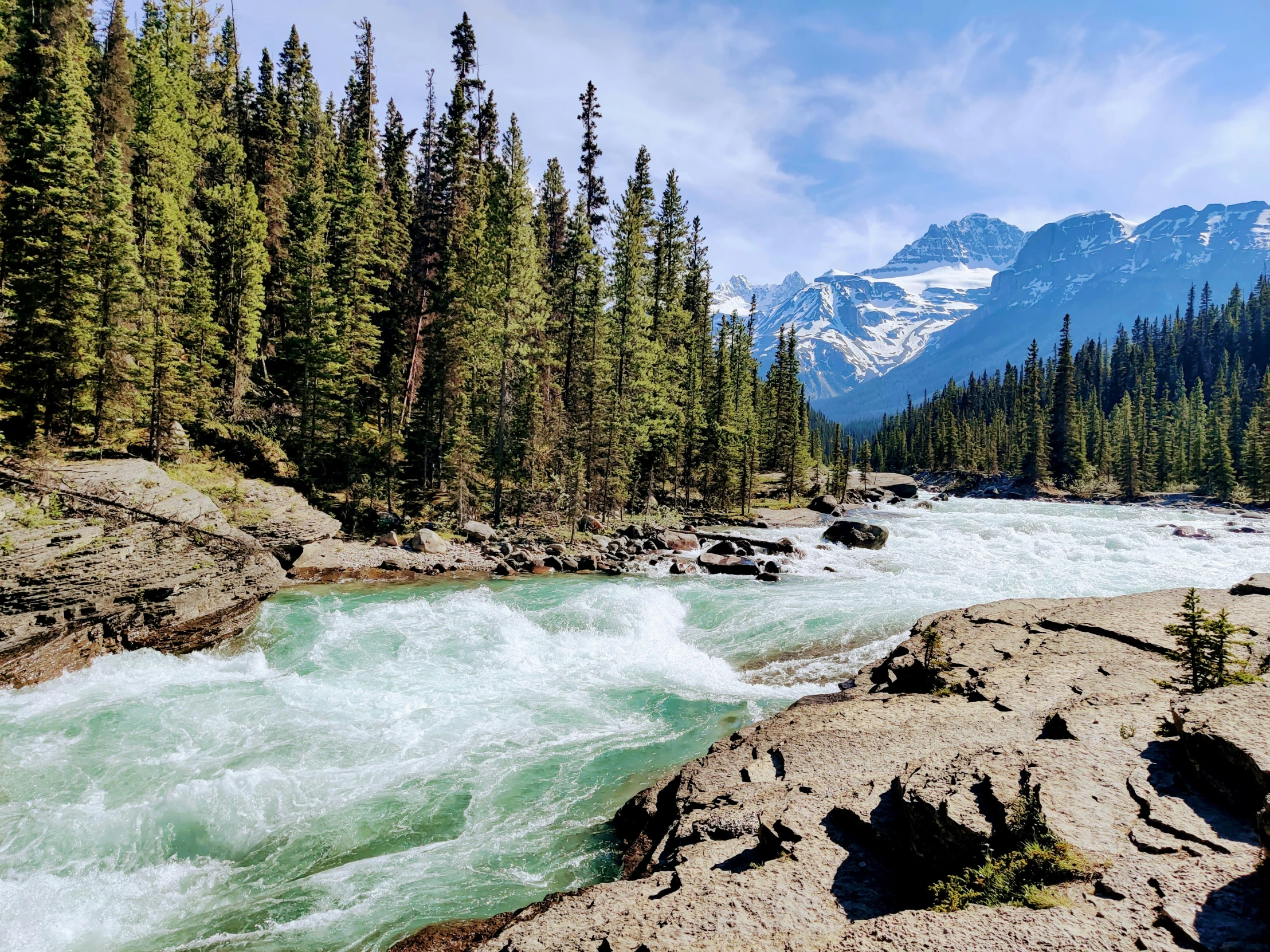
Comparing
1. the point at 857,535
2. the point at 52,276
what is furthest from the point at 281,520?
the point at 857,535

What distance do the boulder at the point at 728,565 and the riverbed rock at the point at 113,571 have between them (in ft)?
58.7

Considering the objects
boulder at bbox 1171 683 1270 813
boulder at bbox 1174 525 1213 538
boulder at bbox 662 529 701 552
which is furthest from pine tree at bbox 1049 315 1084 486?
boulder at bbox 1171 683 1270 813

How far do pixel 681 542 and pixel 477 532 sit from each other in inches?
449

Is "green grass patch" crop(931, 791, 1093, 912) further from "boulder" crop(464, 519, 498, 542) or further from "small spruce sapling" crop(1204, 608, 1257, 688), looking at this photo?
"boulder" crop(464, 519, 498, 542)

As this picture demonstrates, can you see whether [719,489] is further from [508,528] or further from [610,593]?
[610,593]

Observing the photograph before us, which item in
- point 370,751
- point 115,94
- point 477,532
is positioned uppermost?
point 115,94

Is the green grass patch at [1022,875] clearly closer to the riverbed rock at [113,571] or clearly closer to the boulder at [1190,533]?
the riverbed rock at [113,571]

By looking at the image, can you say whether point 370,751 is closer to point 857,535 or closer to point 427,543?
point 427,543

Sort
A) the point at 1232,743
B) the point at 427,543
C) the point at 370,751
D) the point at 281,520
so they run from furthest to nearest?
the point at 427,543 < the point at 281,520 < the point at 370,751 < the point at 1232,743

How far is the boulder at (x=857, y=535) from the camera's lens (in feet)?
112

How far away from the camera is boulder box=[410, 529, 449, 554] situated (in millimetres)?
27625

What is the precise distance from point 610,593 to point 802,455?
5179 cm

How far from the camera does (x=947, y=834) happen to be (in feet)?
16.4

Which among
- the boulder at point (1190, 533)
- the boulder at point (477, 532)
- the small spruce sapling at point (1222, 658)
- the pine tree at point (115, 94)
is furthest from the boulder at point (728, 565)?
the pine tree at point (115, 94)
